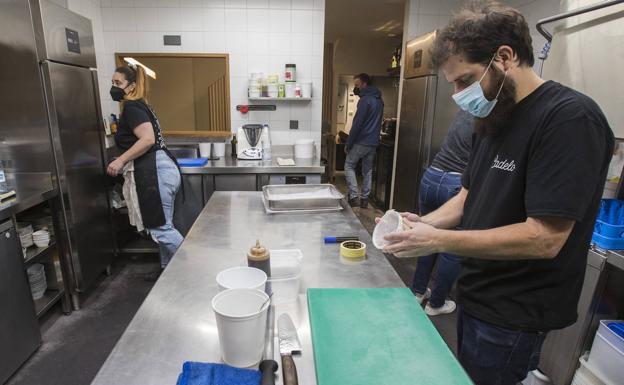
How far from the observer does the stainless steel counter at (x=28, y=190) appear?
5.75 ft

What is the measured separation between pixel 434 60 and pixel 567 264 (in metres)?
0.63

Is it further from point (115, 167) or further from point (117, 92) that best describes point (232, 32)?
point (115, 167)

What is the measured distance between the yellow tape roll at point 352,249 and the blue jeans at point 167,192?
1618 millimetres

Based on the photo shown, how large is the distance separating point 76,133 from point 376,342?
2.32 meters

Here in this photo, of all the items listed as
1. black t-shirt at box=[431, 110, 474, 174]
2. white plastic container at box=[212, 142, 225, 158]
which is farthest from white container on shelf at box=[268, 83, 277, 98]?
black t-shirt at box=[431, 110, 474, 174]

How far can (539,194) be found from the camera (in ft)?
2.60

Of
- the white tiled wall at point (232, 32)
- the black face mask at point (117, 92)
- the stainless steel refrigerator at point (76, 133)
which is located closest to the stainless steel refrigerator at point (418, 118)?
the white tiled wall at point (232, 32)

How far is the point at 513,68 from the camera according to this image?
87 centimetres

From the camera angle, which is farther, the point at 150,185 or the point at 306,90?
the point at 306,90

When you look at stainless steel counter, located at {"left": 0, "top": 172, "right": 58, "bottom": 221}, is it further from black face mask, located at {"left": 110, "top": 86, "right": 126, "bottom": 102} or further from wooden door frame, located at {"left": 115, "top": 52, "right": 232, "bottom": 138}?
wooden door frame, located at {"left": 115, "top": 52, "right": 232, "bottom": 138}

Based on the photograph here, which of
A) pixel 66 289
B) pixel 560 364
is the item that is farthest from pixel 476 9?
pixel 66 289

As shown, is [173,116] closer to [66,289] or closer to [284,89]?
[284,89]

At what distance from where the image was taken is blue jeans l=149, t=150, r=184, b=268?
7.97 ft

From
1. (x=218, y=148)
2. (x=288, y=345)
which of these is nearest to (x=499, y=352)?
(x=288, y=345)
